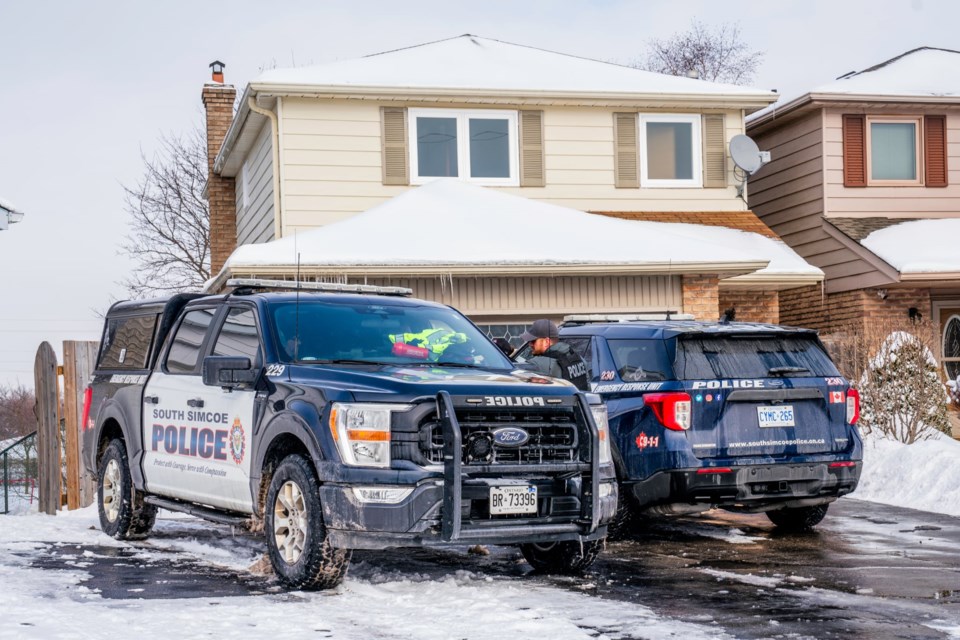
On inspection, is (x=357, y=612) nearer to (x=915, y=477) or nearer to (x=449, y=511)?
(x=449, y=511)

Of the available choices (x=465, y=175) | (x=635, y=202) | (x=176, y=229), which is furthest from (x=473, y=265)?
(x=176, y=229)

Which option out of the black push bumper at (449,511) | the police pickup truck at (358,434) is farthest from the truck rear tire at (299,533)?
the black push bumper at (449,511)

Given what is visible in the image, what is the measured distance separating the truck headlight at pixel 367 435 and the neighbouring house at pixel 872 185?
1596cm

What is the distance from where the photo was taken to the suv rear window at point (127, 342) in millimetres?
10078

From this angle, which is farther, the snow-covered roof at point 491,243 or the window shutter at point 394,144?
the window shutter at point 394,144

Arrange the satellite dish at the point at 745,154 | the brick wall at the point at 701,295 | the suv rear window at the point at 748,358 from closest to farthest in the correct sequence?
the suv rear window at the point at 748,358, the brick wall at the point at 701,295, the satellite dish at the point at 745,154

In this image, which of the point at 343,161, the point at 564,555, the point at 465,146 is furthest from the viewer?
the point at 465,146

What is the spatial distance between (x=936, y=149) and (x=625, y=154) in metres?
5.87

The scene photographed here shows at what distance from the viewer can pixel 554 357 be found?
9820mm

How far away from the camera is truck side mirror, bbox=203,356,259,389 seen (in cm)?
801

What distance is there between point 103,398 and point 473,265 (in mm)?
7202

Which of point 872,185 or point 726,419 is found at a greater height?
point 872,185

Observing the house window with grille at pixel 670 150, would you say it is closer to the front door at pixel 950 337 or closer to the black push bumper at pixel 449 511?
the front door at pixel 950 337

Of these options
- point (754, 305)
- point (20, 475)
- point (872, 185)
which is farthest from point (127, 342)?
point (872, 185)
